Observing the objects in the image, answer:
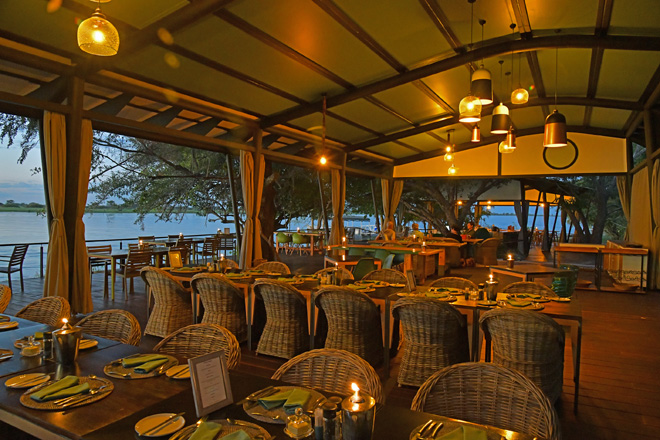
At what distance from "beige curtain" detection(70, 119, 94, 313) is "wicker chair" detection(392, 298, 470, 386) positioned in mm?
4213

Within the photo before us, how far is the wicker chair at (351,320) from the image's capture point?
360 cm

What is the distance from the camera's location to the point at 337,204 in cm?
1205

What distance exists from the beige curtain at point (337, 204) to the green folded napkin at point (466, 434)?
10.4 metres

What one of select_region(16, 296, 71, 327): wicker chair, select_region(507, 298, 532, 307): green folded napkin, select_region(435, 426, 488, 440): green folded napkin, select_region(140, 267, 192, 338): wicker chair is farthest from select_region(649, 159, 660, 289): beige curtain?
select_region(16, 296, 71, 327): wicker chair

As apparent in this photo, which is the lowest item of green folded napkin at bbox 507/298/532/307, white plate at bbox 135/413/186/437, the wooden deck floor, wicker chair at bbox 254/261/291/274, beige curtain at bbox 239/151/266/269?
the wooden deck floor

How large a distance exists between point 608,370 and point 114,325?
4367mm

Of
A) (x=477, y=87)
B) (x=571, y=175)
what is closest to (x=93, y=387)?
(x=477, y=87)

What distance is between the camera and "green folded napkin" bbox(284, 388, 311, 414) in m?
1.51

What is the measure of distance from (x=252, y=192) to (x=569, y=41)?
5864 mm

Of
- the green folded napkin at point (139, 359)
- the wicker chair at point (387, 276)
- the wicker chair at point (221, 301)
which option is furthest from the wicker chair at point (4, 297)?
the wicker chair at point (387, 276)

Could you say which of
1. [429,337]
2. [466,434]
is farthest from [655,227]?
[466,434]

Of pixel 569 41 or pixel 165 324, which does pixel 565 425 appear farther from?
pixel 569 41

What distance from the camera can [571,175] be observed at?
12.4m

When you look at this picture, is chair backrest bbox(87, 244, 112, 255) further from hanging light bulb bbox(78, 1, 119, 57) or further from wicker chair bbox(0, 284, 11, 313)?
hanging light bulb bbox(78, 1, 119, 57)
